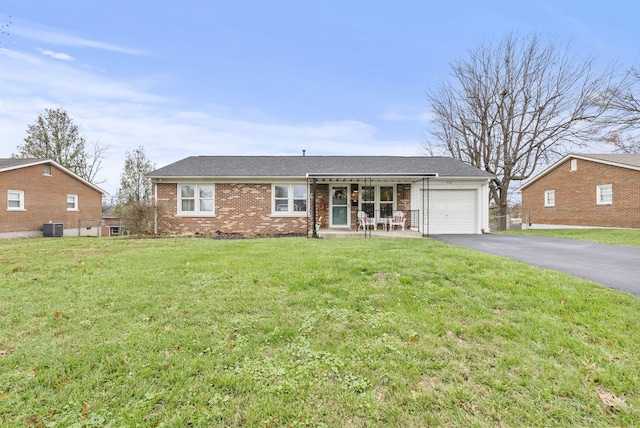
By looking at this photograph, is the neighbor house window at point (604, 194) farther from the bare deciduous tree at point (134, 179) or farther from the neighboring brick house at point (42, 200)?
the bare deciduous tree at point (134, 179)

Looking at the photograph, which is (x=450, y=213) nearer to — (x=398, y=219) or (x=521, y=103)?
(x=398, y=219)

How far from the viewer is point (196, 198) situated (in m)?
13.2

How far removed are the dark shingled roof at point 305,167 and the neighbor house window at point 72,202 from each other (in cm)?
1177

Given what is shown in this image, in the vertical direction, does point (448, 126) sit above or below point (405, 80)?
below

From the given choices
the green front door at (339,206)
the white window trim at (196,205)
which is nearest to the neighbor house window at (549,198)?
the green front door at (339,206)

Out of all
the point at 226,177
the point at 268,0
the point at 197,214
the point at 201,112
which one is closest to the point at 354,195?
the point at 226,177

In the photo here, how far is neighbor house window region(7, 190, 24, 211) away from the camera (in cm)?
1599

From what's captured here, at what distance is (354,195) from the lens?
1345 cm

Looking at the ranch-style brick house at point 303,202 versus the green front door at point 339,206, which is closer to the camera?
the ranch-style brick house at point 303,202

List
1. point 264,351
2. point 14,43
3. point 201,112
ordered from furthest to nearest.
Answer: point 201,112
point 14,43
point 264,351

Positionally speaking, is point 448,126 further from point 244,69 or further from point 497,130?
point 244,69

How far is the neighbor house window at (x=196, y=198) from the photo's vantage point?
13.2 meters

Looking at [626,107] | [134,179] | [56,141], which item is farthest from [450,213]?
[56,141]

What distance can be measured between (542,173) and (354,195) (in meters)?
15.9
